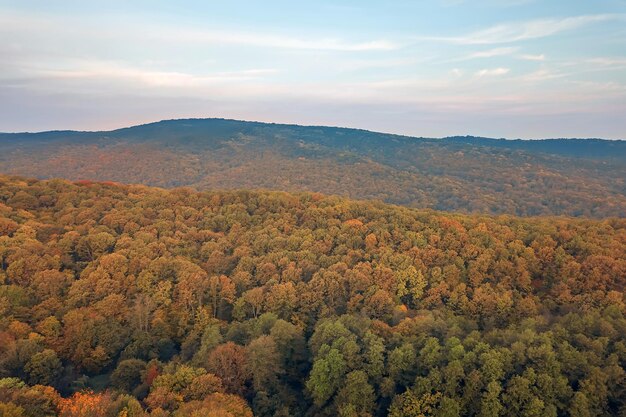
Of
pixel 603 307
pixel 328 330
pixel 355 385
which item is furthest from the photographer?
pixel 603 307

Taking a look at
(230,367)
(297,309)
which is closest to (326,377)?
(230,367)

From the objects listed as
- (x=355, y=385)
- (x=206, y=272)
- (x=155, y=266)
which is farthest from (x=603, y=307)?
(x=155, y=266)

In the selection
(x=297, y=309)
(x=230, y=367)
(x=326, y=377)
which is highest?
(x=297, y=309)

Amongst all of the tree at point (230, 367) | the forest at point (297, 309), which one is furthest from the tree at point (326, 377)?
the tree at point (230, 367)

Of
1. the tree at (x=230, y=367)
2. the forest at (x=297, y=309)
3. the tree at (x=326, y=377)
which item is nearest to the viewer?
the forest at (x=297, y=309)

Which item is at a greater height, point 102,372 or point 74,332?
point 74,332

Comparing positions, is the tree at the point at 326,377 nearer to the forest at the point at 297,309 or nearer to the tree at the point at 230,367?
the forest at the point at 297,309

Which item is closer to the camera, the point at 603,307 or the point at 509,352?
the point at 509,352

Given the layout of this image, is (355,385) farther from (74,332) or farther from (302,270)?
(74,332)

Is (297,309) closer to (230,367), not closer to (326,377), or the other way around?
(326,377)
